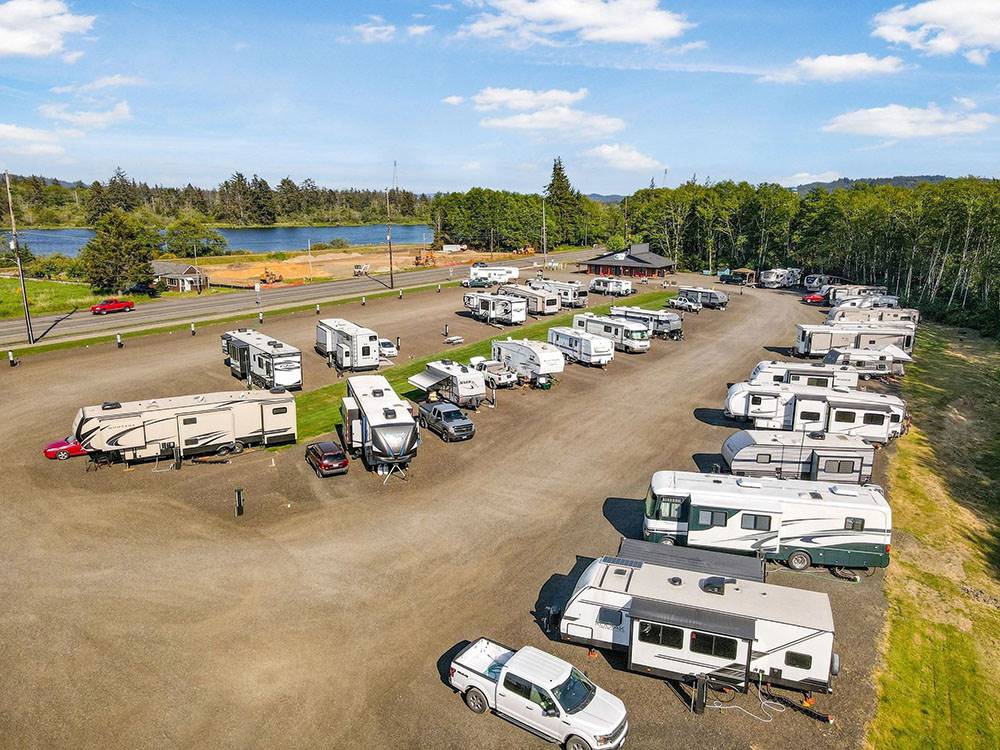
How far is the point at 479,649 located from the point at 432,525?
8.79 metres

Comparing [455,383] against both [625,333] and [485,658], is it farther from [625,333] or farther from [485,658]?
[485,658]

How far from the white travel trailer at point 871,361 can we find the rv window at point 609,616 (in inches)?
1433

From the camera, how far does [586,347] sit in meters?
47.5

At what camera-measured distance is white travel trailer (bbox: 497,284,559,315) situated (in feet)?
225

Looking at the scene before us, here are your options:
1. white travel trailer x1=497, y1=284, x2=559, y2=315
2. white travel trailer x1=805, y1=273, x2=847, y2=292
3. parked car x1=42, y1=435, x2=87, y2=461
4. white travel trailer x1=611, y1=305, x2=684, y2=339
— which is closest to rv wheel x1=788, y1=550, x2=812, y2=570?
parked car x1=42, y1=435, x2=87, y2=461

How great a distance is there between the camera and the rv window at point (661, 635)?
15375mm

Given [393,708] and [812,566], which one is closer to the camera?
[393,708]

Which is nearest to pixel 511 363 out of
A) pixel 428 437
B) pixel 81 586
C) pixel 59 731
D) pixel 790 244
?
pixel 428 437

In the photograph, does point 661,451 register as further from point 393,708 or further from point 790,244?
point 790,244

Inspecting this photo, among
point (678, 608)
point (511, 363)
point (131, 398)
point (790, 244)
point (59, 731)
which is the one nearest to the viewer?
point (59, 731)

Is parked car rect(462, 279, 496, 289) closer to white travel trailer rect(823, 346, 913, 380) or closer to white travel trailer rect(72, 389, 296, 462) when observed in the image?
white travel trailer rect(823, 346, 913, 380)

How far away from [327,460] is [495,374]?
15.7 meters

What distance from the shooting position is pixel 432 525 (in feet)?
79.8

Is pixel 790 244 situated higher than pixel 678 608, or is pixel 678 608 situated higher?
pixel 790 244
